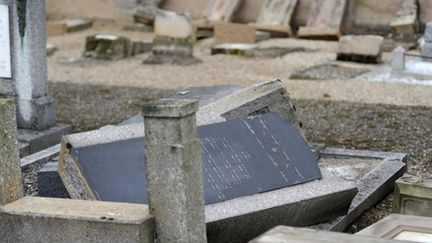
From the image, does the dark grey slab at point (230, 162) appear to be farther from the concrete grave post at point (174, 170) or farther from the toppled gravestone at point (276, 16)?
the toppled gravestone at point (276, 16)

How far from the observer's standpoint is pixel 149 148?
478 cm

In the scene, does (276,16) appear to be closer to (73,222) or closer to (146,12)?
(146,12)

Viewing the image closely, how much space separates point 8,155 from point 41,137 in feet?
10.4

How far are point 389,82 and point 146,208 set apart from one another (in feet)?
24.2

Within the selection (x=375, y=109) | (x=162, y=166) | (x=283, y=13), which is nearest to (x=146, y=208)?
(x=162, y=166)

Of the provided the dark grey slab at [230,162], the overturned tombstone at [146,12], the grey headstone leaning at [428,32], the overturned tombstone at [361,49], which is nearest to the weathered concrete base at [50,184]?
the dark grey slab at [230,162]

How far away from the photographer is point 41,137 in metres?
8.41

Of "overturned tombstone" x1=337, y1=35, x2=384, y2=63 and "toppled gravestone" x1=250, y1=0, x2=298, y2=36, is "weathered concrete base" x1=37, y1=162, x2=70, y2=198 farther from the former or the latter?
"toppled gravestone" x1=250, y1=0, x2=298, y2=36

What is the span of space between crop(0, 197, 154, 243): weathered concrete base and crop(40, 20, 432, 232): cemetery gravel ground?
189cm

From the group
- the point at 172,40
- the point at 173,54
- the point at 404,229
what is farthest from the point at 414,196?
the point at 172,40

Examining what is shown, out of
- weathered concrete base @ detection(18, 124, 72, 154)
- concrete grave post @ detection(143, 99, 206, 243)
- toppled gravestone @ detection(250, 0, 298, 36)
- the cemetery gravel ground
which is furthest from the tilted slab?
concrete grave post @ detection(143, 99, 206, 243)

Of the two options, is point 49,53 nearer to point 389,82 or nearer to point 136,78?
point 136,78

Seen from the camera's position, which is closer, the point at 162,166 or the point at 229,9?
the point at 162,166

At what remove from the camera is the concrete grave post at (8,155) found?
520 centimetres
